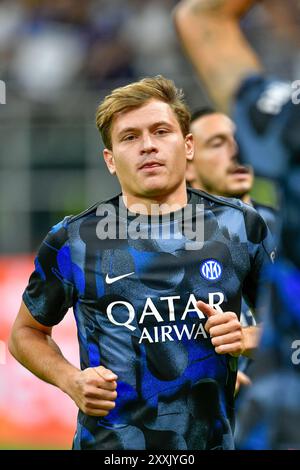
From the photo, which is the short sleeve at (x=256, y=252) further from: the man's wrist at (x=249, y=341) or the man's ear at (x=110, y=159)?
the man's ear at (x=110, y=159)

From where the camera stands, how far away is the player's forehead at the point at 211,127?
19.9 feet

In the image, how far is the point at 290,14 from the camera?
2.24 meters

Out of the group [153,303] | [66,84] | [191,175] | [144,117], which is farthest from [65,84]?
[153,303]

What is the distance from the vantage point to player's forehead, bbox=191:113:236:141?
6.07 m

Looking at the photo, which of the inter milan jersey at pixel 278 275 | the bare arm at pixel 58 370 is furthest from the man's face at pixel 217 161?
the inter milan jersey at pixel 278 275

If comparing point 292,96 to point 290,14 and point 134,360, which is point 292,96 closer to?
point 290,14

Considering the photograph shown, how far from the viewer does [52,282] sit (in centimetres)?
399

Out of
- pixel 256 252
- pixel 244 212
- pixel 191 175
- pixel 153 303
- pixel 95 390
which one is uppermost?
pixel 191 175

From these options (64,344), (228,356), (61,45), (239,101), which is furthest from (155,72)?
(239,101)

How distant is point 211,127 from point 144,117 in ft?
7.34

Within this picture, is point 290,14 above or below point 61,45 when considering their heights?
below

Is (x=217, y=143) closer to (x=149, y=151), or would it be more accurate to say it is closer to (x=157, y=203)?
(x=157, y=203)

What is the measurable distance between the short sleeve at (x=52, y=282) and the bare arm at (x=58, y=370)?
6 centimetres
